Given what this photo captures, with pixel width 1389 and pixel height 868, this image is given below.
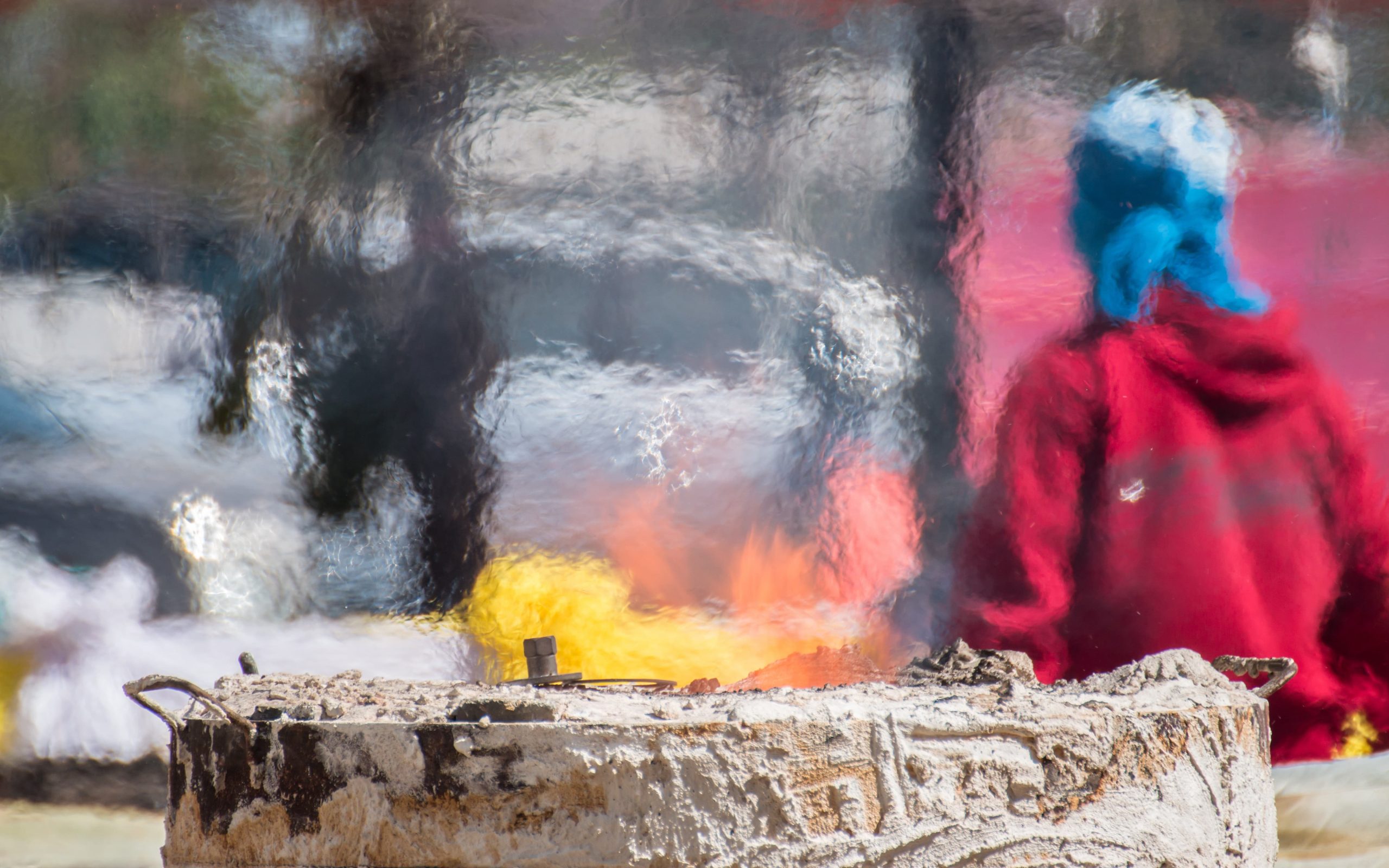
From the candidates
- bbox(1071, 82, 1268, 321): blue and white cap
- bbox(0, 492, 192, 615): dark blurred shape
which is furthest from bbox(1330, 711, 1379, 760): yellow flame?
bbox(0, 492, 192, 615): dark blurred shape

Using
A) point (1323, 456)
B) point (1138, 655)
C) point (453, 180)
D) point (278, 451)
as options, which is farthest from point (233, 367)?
point (1323, 456)

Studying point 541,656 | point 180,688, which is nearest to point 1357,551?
point 541,656

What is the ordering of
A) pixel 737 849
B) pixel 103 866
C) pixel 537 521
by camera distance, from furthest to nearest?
pixel 537 521 → pixel 103 866 → pixel 737 849

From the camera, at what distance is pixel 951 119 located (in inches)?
103

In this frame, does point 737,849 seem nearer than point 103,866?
Yes

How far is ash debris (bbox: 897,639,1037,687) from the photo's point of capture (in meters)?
1.53

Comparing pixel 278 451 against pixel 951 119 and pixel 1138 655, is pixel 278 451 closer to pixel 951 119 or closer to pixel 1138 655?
pixel 951 119

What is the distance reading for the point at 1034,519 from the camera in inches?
100

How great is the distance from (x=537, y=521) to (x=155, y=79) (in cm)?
150

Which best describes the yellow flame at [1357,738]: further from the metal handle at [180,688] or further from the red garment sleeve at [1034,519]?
the metal handle at [180,688]

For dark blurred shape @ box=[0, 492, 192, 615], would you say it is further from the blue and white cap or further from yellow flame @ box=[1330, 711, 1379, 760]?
yellow flame @ box=[1330, 711, 1379, 760]

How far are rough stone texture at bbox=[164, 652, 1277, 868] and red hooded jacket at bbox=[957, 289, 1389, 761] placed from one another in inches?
50.6

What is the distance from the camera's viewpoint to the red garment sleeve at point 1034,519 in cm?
252

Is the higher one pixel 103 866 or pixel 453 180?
pixel 453 180
